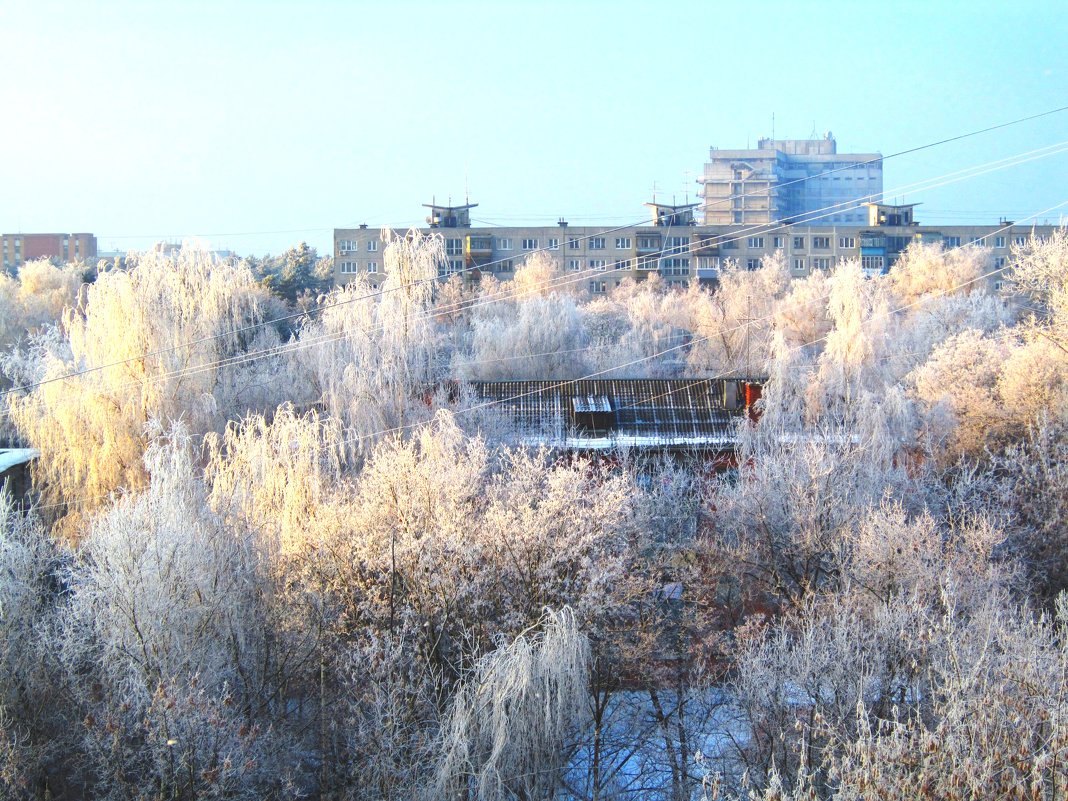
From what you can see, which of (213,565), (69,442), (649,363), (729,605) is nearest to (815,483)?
(729,605)

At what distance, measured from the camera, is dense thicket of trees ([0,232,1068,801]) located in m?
10.1

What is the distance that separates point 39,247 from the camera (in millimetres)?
85625

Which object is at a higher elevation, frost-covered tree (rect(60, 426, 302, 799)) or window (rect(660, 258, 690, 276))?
window (rect(660, 258, 690, 276))

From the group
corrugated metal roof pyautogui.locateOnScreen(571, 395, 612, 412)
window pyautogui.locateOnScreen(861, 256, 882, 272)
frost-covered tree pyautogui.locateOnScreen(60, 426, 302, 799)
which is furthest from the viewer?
window pyautogui.locateOnScreen(861, 256, 882, 272)

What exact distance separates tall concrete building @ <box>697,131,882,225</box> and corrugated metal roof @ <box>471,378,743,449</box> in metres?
52.3

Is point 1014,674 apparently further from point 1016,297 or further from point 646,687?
point 1016,297

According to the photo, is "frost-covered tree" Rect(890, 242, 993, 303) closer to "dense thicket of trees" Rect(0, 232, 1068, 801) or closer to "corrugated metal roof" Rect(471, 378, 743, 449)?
"dense thicket of trees" Rect(0, 232, 1068, 801)

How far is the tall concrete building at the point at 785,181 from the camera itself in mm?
83500

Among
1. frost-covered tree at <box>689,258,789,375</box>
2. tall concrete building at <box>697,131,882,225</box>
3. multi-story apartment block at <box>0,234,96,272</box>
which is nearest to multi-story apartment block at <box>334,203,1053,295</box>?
tall concrete building at <box>697,131,882,225</box>

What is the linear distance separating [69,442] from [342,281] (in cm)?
4339

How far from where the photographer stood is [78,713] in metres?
11.2

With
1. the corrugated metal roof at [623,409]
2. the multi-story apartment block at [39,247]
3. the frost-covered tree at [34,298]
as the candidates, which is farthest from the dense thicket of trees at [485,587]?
the multi-story apartment block at [39,247]

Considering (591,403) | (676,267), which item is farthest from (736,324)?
(676,267)

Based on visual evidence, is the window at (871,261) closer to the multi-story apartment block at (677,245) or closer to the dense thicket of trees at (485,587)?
the multi-story apartment block at (677,245)
